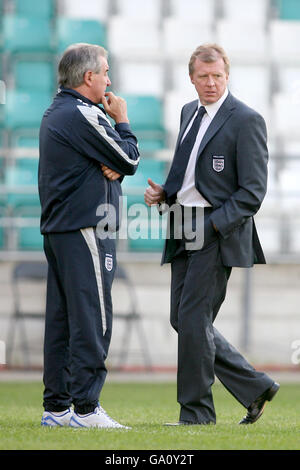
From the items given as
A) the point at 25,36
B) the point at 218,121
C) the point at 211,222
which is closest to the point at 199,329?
the point at 211,222

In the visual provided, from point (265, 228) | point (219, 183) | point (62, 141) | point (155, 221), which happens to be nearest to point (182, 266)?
point (219, 183)

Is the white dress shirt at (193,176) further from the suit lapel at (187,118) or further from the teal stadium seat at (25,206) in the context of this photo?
the teal stadium seat at (25,206)

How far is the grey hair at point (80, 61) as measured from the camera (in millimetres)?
4121

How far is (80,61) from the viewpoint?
4.12 meters

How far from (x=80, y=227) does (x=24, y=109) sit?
5.83 m

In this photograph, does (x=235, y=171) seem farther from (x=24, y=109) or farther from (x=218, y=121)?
(x=24, y=109)

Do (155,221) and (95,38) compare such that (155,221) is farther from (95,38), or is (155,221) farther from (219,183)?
(219,183)

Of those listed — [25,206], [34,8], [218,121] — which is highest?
[34,8]

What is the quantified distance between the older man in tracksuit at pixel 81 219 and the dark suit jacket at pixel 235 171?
13.8 inches

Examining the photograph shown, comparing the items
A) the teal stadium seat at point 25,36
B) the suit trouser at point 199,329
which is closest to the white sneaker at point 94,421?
the suit trouser at point 199,329

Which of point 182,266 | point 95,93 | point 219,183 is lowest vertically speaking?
point 182,266

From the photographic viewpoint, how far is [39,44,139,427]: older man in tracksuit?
402cm
